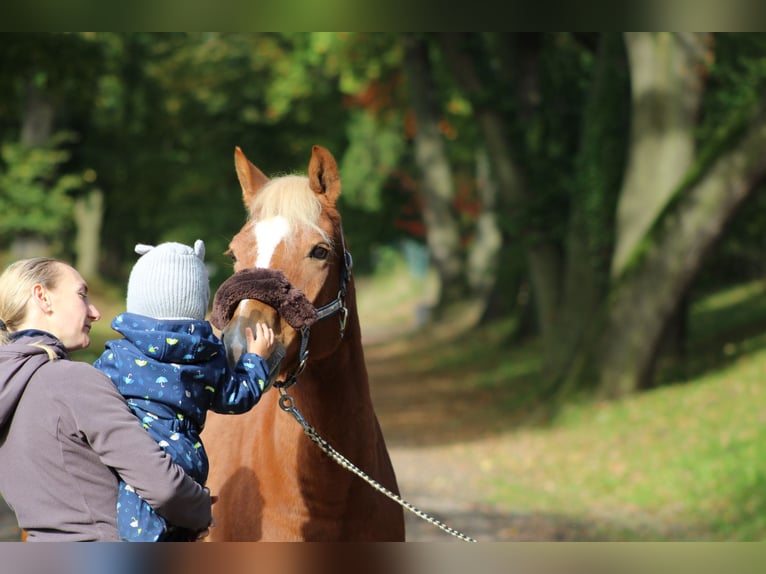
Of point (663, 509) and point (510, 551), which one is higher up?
point (663, 509)

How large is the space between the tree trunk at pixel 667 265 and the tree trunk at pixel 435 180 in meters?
11.5

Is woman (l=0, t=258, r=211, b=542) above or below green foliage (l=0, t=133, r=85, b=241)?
below

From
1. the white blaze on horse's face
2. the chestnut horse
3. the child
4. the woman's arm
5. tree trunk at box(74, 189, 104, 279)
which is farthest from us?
tree trunk at box(74, 189, 104, 279)

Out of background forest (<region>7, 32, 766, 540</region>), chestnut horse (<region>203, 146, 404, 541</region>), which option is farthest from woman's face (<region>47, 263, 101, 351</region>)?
background forest (<region>7, 32, 766, 540</region>)

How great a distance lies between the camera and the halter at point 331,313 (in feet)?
12.1

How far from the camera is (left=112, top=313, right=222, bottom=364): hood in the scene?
298 cm

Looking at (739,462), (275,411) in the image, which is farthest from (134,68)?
(275,411)

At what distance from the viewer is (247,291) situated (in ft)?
11.2

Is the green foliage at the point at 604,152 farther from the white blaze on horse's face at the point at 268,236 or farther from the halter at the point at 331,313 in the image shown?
the white blaze on horse's face at the point at 268,236

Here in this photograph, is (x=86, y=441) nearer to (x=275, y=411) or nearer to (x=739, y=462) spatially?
(x=275, y=411)

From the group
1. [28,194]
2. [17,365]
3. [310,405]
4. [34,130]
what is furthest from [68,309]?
[34,130]

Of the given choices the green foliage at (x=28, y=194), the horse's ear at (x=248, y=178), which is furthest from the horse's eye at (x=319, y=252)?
the green foliage at (x=28, y=194)

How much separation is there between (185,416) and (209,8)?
1337mm

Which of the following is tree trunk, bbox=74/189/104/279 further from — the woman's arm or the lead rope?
the woman's arm
